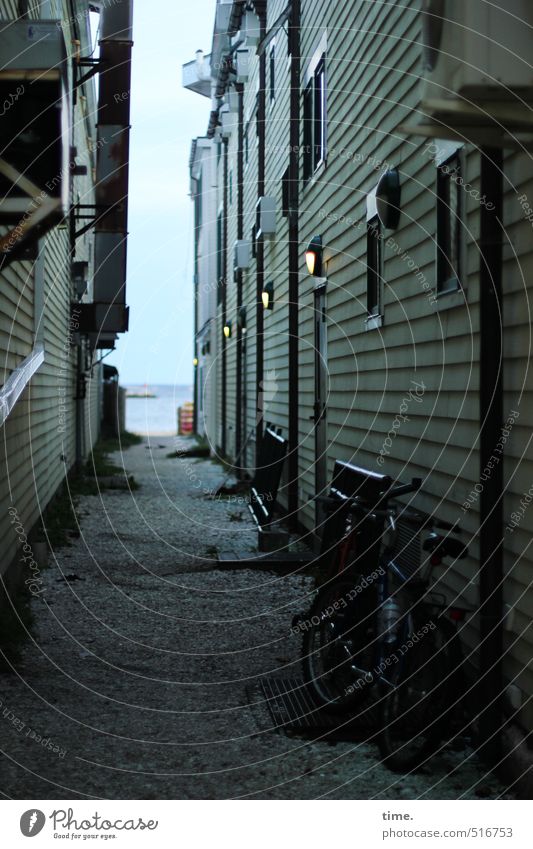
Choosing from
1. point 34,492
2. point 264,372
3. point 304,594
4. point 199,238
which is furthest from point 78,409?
point 199,238

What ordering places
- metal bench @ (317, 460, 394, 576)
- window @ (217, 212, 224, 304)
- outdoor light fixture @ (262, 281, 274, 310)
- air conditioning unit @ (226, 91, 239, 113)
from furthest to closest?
window @ (217, 212, 224, 304), air conditioning unit @ (226, 91, 239, 113), outdoor light fixture @ (262, 281, 274, 310), metal bench @ (317, 460, 394, 576)

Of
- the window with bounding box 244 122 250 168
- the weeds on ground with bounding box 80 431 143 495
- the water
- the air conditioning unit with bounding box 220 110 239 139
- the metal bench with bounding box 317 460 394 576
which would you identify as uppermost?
the air conditioning unit with bounding box 220 110 239 139

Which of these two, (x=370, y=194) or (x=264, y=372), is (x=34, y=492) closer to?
(x=370, y=194)

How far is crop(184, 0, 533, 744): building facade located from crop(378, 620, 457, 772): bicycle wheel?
221 mm

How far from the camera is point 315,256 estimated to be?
1099 centimetres

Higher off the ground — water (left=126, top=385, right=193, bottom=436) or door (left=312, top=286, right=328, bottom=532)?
door (left=312, top=286, right=328, bottom=532)

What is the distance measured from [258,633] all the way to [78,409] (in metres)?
11.8

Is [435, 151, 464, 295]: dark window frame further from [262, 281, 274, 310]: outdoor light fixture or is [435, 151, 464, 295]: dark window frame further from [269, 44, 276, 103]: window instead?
[269, 44, 276, 103]: window

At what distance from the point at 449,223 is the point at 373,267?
2.35m

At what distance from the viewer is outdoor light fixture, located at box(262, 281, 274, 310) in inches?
587

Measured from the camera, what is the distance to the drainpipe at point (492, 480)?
4793 mm

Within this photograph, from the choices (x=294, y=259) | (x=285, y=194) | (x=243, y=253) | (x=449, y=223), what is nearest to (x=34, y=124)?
(x=449, y=223)
